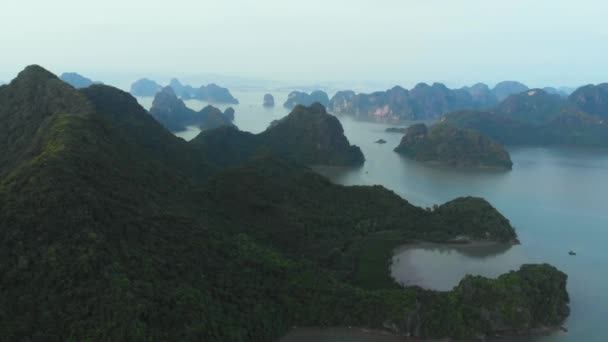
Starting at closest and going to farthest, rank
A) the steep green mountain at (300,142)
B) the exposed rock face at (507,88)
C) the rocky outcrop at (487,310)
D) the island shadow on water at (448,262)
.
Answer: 1. the rocky outcrop at (487,310)
2. the island shadow on water at (448,262)
3. the steep green mountain at (300,142)
4. the exposed rock face at (507,88)

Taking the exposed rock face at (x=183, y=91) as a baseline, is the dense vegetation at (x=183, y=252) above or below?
below

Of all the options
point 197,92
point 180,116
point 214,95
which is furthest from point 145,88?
point 180,116

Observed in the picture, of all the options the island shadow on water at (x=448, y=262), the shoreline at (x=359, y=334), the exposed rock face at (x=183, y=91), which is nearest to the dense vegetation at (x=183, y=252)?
the shoreline at (x=359, y=334)

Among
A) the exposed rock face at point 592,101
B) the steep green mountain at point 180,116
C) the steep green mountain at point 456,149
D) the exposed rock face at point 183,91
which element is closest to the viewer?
the steep green mountain at point 456,149

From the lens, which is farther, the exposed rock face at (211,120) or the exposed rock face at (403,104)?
the exposed rock face at (403,104)

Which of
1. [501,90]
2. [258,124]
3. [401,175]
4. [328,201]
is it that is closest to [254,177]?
[328,201]

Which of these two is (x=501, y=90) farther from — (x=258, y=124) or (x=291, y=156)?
(x=291, y=156)

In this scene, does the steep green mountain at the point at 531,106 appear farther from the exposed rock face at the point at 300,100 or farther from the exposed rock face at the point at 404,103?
the exposed rock face at the point at 300,100
